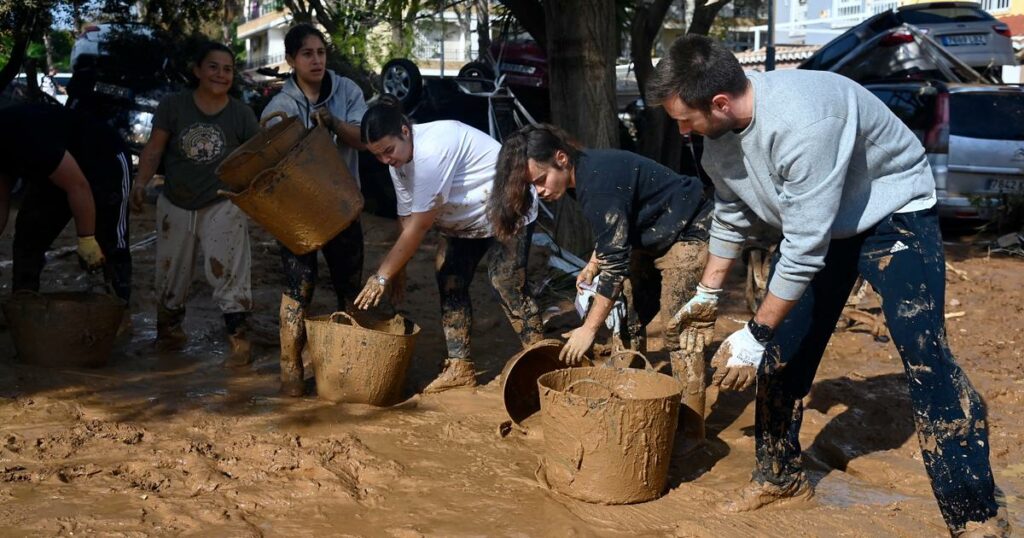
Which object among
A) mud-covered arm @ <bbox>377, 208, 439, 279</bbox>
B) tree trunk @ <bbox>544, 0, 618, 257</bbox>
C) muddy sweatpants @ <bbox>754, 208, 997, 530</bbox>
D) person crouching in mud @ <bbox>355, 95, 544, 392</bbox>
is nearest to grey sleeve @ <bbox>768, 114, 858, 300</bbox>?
muddy sweatpants @ <bbox>754, 208, 997, 530</bbox>

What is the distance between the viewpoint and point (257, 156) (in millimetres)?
4582

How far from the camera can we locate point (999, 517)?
10.8ft

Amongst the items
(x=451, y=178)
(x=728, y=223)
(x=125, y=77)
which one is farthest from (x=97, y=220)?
(x=125, y=77)

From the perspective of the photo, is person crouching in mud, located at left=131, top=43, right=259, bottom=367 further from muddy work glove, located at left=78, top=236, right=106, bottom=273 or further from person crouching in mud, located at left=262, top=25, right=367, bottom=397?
person crouching in mud, located at left=262, top=25, right=367, bottom=397

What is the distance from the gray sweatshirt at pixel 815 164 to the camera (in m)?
3.03

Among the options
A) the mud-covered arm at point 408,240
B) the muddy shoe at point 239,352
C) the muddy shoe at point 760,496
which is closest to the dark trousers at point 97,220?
the muddy shoe at point 239,352

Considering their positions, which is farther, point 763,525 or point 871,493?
point 871,493

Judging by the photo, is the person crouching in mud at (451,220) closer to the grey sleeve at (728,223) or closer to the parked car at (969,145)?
the grey sleeve at (728,223)

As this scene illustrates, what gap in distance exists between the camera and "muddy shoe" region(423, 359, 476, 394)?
5.18 m

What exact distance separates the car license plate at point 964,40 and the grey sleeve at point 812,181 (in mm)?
12851

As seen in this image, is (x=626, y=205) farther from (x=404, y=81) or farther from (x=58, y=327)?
(x=404, y=81)

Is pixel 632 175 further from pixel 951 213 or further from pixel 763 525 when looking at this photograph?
pixel 951 213

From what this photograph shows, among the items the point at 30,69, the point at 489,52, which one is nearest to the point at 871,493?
the point at 489,52

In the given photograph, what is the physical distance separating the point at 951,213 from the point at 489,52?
17.3ft
